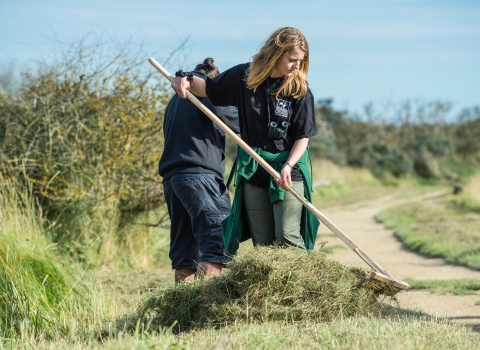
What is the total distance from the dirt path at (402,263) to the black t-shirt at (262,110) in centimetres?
88

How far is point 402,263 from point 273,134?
511 centimetres

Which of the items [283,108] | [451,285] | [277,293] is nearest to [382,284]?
[277,293]

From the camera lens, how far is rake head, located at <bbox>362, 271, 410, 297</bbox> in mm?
4477

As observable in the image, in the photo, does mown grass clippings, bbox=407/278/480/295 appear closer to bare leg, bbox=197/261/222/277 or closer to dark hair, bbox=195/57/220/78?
bare leg, bbox=197/261/222/277

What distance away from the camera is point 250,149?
473 centimetres

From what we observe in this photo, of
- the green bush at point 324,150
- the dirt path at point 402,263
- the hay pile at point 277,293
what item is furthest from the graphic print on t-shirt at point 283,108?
the green bush at point 324,150

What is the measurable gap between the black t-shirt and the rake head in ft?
2.87

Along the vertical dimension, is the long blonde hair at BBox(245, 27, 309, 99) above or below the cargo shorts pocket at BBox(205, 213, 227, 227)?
above

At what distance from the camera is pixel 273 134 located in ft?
15.9

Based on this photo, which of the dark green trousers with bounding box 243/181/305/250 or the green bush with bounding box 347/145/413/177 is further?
the green bush with bounding box 347/145/413/177

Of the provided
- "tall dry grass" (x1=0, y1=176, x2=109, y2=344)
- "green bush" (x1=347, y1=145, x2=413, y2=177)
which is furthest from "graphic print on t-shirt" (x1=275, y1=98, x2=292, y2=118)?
"green bush" (x1=347, y1=145, x2=413, y2=177)

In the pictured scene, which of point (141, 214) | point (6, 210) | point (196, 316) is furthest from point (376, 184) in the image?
point (196, 316)

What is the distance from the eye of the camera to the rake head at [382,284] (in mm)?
4477

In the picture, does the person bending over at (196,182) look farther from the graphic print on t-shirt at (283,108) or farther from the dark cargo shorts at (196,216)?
the graphic print on t-shirt at (283,108)
